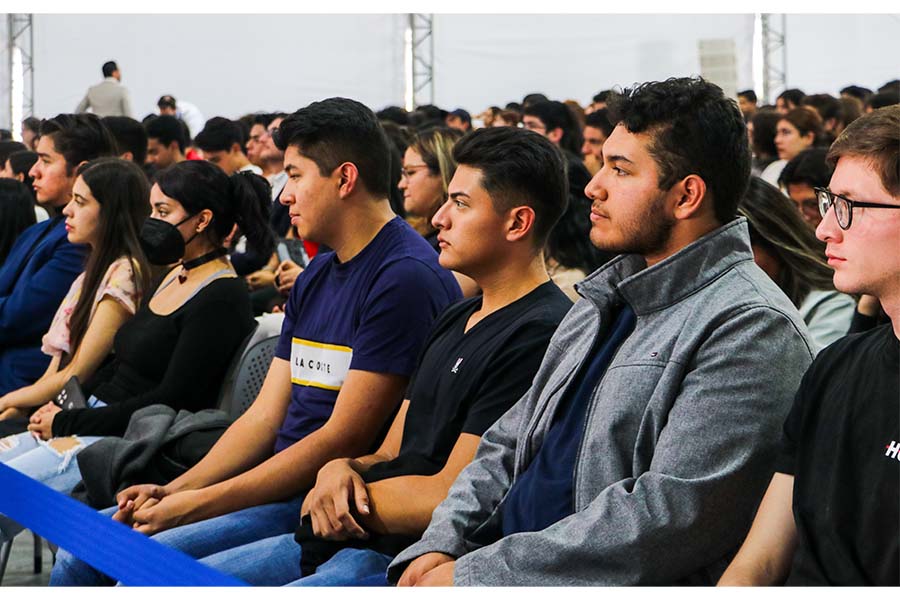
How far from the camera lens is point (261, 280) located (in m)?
5.04

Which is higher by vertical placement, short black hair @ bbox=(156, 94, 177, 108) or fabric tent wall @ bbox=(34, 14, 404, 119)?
fabric tent wall @ bbox=(34, 14, 404, 119)

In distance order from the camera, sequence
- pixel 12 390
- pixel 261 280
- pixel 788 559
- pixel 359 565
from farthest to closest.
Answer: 1. pixel 261 280
2. pixel 12 390
3. pixel 359 565
4. pixel 788 559

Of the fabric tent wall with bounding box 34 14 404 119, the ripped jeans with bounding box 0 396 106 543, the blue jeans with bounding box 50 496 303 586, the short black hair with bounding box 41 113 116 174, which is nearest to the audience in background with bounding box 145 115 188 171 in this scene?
the short black hair with bounding box 41 113 116 174

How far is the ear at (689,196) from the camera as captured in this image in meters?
2.14

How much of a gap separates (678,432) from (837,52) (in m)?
11.9

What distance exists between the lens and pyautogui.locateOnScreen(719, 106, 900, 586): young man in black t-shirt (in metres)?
1.68

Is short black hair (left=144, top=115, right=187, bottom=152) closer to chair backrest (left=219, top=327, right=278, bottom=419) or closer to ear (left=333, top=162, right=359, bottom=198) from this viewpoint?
chair backrest (left=219, top=327, right=278, bottom=419)

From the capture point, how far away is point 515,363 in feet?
8.09

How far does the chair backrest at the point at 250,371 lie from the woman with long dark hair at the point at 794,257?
131 centimetres

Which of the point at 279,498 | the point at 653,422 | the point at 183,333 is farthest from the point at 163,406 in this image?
the point at 653,422

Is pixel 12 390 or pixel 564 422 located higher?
pixel 564 422

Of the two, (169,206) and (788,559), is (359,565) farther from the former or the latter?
(169,206)

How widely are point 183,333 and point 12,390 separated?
1.32 m

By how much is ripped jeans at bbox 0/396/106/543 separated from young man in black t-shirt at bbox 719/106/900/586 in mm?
2173
